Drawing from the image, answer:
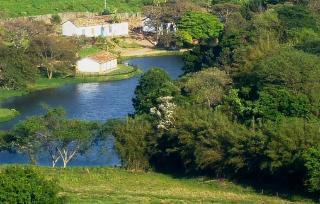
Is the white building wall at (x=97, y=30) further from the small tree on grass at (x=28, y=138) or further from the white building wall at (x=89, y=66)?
the small tree on grass at (x=28, y=138)

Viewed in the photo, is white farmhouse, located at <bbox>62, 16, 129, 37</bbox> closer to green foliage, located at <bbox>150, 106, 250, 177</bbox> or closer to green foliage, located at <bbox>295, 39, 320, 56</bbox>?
green foliage, located at <bbox>295, 39, 320, 56</bbox>

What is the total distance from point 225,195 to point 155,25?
38001mm

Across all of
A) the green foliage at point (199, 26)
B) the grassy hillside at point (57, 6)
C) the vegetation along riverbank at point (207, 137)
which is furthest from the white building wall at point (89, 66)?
the grassy hillside at point (57, 6)

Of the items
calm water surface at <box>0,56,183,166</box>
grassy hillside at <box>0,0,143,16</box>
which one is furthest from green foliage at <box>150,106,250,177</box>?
grassy hillside at <box>0,0,143,16</box>

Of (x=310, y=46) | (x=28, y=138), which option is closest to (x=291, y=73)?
(x=310, y=46)

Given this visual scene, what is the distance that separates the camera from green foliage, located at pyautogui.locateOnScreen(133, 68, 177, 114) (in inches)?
1339

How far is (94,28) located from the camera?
60.1 m

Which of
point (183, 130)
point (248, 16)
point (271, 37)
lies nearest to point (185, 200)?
point (183, 130)

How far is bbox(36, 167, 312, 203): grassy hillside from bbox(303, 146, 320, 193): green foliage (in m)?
0.85

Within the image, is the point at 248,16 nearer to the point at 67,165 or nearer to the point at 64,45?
the point at 64,45

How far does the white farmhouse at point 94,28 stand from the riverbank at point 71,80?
710cm

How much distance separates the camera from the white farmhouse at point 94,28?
5925 cm

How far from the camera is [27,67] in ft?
153

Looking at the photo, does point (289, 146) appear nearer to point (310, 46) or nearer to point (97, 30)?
point (310, 46)
